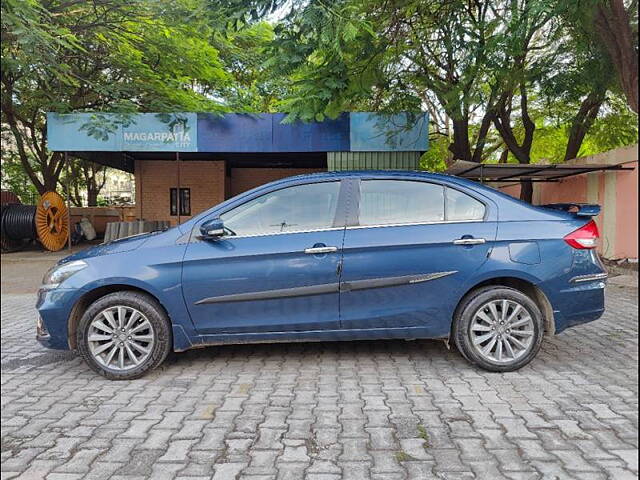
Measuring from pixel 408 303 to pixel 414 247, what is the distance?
0.47 m

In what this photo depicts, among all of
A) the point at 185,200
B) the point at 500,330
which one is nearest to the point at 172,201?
the point at 185,200

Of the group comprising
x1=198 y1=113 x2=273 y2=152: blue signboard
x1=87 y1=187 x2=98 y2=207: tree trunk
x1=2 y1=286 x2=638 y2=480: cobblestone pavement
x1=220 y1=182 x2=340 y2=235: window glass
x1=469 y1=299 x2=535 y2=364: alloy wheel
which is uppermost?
x1=198 y1=113 x2=273 y2=152: blue signboard

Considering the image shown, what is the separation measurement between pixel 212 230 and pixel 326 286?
104cm

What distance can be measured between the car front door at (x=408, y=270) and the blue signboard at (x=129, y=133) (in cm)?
889

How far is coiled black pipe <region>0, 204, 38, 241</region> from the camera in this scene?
10646 mm

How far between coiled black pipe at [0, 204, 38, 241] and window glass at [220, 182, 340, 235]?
A: 8.59 meters

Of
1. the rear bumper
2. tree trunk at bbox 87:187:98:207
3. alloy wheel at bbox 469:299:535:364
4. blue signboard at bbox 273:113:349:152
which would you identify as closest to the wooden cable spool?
blue signboard at bbox 273:113:349:152

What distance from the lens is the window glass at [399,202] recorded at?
407cm

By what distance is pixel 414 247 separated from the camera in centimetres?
393

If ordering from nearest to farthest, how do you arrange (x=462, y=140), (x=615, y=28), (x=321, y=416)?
(x=321, y=416) → (x=615, y=28) → (x=462, y=140)

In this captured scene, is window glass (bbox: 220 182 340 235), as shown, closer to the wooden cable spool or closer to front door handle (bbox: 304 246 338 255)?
front door handle (bbox: 304 246 338 255)

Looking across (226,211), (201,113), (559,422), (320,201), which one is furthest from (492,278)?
(201,113)

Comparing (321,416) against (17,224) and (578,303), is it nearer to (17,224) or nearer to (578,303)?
(578,303)

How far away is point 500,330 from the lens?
13.0 feet
